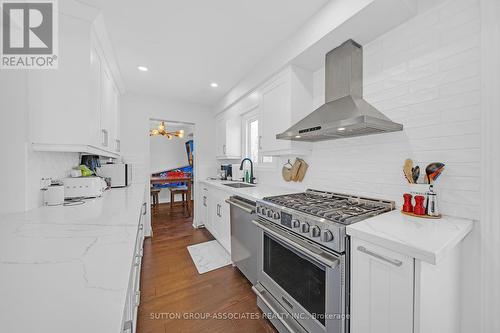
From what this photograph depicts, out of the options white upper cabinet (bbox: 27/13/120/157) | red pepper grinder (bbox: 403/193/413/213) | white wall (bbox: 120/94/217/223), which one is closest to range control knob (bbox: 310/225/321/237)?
red pepper grinder (bbox: 403/193/413/213)

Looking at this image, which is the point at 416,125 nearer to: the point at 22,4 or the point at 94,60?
the point at 94,60

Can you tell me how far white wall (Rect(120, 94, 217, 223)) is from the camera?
10.8ft

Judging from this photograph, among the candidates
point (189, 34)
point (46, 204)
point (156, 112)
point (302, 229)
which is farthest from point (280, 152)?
point (156, 112)

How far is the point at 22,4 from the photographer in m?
1.33

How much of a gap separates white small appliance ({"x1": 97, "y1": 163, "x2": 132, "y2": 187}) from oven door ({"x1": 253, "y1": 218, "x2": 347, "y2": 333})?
211cm

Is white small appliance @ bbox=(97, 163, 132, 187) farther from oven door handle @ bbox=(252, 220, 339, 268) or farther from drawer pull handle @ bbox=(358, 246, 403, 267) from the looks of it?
drawer pull handle @ bbox=(358, 246, 403, 267)

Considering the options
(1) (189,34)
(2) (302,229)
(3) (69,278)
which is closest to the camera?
(3) (69,278)

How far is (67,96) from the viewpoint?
4.72 ft

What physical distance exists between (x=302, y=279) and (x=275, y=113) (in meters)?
1.56

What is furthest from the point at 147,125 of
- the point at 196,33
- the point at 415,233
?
the point at 415,233

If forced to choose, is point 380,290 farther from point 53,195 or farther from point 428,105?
point 53,195

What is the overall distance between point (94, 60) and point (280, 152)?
6.11 feet

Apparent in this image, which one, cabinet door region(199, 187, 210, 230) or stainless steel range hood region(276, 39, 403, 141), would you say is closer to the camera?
stainless steel range hood region(276, 39, 403, 141)

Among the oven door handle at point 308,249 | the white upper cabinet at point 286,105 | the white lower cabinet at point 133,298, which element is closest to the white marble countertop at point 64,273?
the white lower cabinet at point 133,298
